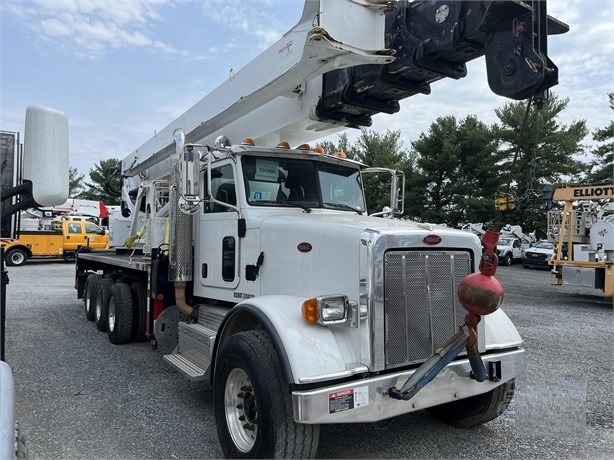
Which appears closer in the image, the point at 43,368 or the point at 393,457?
the point at 393,457

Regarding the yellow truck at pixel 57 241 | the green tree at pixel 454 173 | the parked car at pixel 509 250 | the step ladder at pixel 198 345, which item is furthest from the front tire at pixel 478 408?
the green tree at pixel 454 173

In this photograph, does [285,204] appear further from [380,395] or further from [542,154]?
[542,154]

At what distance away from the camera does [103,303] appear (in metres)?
7.45

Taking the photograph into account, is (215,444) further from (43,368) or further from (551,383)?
(551,383)

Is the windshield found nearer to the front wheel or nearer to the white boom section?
the white boom section

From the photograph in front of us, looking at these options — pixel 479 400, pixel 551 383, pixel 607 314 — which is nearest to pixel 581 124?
pixel 607 314

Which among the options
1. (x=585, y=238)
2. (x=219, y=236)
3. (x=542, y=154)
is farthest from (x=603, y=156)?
(x=219, y=236)

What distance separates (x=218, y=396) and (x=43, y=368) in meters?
3.25

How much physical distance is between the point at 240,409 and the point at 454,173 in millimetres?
28558

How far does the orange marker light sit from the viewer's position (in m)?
3.15

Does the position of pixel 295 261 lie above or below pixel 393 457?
above

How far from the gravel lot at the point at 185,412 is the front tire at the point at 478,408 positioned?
0.28 ft

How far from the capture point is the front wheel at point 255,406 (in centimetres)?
292

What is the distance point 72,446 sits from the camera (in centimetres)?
365
